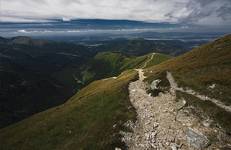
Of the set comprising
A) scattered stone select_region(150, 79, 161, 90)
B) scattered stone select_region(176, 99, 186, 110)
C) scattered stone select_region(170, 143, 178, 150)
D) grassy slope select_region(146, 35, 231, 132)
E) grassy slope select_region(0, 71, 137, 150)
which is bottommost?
grassy slope select_region(0, 71, 137, 150)

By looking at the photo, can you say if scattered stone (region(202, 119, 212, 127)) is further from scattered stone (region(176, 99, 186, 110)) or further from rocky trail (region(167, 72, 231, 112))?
scattered stone (region(176, 99, 186, 110))

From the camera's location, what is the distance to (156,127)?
147ft

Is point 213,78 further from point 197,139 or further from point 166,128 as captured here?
point 197,139

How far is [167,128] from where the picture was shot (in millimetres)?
42969

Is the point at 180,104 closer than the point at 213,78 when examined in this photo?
Yes

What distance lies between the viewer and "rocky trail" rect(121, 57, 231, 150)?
38.0 meters

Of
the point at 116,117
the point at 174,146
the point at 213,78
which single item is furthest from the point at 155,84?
the point at 174,146

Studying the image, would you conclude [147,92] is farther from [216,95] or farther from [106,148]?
[106,148]

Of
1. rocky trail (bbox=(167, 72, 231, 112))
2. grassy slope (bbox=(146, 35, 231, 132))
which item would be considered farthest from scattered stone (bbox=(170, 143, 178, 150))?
rocky trail (bbox=(167, 72, 231, 112))

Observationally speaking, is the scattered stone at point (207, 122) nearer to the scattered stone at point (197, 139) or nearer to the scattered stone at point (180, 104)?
the scattered stone at point (197, 139)

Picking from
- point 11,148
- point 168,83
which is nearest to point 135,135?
point 168,83

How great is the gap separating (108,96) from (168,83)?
1915cm

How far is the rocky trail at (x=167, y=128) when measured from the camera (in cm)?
3797

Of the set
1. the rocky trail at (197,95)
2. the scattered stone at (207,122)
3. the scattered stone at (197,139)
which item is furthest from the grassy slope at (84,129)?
the scattered stone at (207,122)
